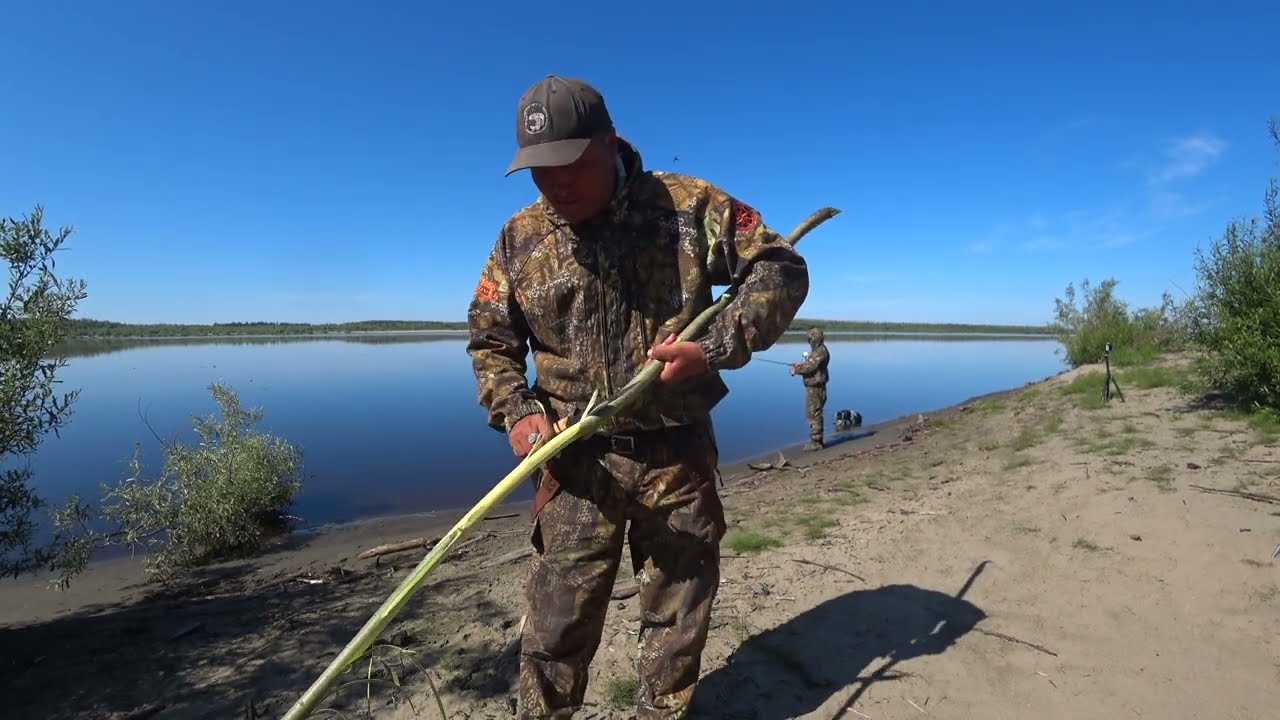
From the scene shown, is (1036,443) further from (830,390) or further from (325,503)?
(830,390)

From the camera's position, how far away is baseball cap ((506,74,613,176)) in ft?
6.86

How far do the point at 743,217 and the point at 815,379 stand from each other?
42.9 feet

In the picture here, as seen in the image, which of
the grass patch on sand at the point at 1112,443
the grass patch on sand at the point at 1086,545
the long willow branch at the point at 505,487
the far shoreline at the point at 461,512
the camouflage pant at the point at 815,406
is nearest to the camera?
the long willow branch at the point at 505,487

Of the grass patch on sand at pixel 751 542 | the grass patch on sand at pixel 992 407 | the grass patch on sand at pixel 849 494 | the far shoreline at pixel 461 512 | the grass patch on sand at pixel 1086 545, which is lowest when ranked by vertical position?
the far shoreline at pixel 461 512

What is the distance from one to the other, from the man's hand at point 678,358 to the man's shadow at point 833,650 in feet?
6.18

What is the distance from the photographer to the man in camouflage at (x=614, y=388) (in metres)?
2.36

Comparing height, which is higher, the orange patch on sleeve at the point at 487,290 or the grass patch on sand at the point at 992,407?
the orange patch on sleeve at the point at 487,290

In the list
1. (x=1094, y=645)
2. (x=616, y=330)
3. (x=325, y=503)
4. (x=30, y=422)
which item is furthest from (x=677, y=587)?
(x=325, y=503)

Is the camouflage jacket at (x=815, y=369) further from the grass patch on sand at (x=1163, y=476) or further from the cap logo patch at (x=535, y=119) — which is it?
the cap logo patch at (x=535, y=119)

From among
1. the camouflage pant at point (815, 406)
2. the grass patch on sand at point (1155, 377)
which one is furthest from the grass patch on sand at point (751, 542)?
the grass patch on sand at point (1155, 377)

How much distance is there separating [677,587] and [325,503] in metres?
11.5

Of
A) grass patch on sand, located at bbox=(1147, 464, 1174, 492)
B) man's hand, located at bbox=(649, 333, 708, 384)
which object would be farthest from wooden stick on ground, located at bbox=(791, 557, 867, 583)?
grass patch on sand, located at bbox=(1147, 464, 1174, 492)

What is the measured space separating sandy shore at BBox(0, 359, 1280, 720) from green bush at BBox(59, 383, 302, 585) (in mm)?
781

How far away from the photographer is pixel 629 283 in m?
2.39
